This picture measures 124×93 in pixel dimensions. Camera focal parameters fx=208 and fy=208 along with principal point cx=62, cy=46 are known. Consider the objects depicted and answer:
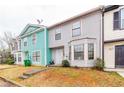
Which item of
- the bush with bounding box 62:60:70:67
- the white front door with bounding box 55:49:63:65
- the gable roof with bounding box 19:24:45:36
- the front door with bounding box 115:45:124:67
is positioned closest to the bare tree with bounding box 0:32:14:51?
the gable roof with bounding box 19:24:45:36

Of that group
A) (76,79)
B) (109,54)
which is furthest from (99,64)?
(76,79)

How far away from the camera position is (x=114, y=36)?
13180 millimetres

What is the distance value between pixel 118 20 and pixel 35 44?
10796 millimetres

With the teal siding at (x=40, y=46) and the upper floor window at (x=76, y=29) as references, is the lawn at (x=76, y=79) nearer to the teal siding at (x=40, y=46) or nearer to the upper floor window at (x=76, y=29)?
the upper floor window at (x=76, y=29)

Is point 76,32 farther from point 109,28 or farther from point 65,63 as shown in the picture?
point 109,28

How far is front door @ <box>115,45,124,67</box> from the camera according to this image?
510 inches

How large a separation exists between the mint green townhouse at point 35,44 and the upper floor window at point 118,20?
813 cm

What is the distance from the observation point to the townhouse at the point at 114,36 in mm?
12898

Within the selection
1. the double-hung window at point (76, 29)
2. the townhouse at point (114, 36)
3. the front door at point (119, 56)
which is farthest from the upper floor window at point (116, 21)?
the double-hung window at point (76, 29)

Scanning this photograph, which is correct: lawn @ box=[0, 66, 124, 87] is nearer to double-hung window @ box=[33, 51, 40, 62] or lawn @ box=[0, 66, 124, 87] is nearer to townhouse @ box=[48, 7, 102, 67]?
townhouse @ box=[48, 7, 102, 67]

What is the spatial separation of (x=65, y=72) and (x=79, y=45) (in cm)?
315
